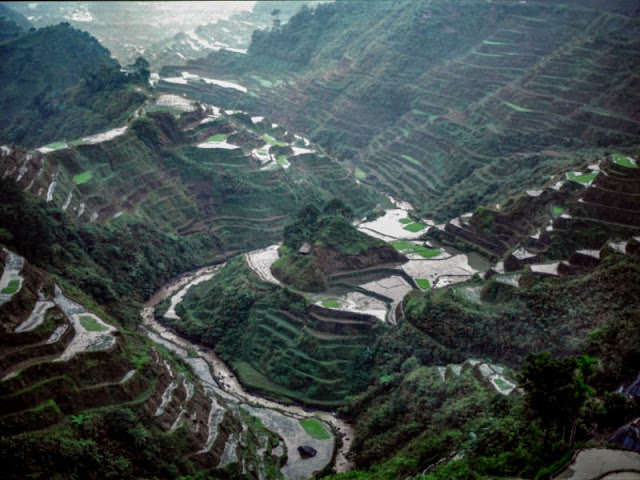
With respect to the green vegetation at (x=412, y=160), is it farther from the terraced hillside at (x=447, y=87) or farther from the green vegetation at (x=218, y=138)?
the green vegetation at (x=218, y=138)

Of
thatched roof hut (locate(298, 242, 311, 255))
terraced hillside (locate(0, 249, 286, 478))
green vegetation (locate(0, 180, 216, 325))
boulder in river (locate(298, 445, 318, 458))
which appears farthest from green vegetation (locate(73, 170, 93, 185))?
boulder in river (locate(298, 445, 318, 458))

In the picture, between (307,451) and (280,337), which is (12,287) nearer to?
(307,451)

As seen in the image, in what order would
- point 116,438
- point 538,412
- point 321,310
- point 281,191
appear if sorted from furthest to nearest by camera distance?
point 281,191, point 321,310, point 116,438, point 538,412

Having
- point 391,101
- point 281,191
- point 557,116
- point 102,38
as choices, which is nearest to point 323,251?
point 281,191

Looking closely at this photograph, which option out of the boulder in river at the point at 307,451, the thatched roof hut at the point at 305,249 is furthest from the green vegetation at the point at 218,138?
the boulder in river at the point at 307,451

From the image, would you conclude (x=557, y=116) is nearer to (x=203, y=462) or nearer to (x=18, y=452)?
(x=203, y=462)
